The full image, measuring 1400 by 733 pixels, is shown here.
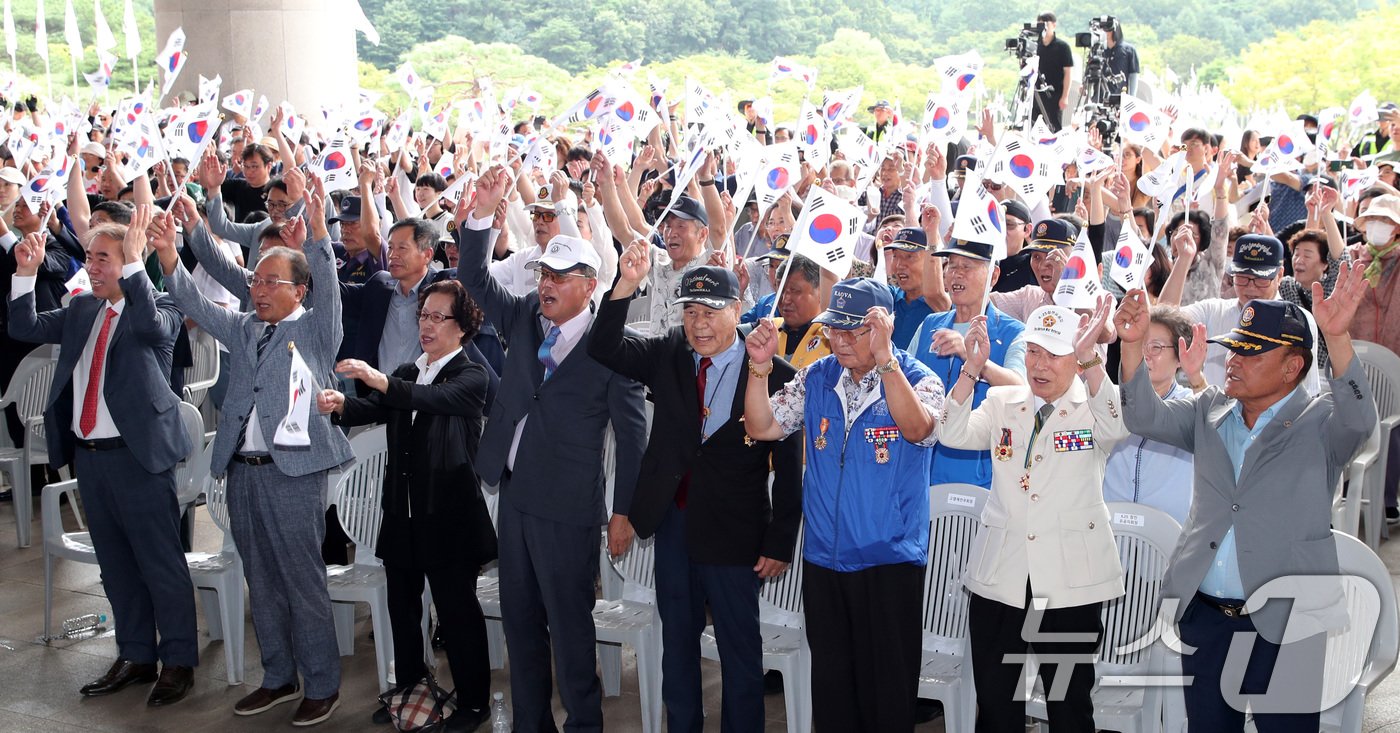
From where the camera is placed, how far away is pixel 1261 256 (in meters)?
6.12

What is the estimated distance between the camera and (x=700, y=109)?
9.96m

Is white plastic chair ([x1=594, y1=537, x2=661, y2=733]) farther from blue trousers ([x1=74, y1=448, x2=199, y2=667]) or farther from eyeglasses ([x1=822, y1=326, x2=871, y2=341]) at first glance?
blue trousers ([x1=74, y1=448, x2=199, y2=667])

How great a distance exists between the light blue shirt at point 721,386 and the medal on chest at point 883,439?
57 centimetres

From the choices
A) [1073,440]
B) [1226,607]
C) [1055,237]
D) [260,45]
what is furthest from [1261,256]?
[260,45]

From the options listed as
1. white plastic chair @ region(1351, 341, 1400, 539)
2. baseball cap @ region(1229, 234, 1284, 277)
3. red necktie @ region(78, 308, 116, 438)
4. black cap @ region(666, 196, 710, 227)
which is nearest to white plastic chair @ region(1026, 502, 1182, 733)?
baseball cap @ region(1229, 234, 1284, 277)

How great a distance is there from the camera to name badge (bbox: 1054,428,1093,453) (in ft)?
14.4

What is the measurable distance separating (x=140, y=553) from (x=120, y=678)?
564 millimetres

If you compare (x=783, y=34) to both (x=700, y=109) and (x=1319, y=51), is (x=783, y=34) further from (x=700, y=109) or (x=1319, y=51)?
(x=700, y=109)

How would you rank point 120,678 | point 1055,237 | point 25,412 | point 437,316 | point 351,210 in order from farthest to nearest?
1. point 25,412
2. point 351,210
3. point 1055,237
4. point 120,678
5. point 437,316

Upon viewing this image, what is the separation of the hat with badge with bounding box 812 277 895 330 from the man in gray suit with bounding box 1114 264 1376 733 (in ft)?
2.48

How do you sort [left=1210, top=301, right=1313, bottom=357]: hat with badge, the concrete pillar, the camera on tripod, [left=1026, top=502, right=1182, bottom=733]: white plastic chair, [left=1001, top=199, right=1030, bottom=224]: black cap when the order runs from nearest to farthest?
[left=1210, top=301, right=1313, bottom=357]: hat with badge → [left=1026, top=502, right=1182, bottom=733]: white plastic chair → [left=1001, top=199, right=1030, bottom=224]: black cap → the camera on tripod → the concrete pillar

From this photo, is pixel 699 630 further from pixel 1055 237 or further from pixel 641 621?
pixel 1055 237

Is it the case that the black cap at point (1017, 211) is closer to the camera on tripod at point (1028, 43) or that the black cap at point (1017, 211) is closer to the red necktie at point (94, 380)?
the red necktie at point (94, 380)

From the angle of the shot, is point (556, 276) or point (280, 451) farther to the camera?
point (280, 451)
